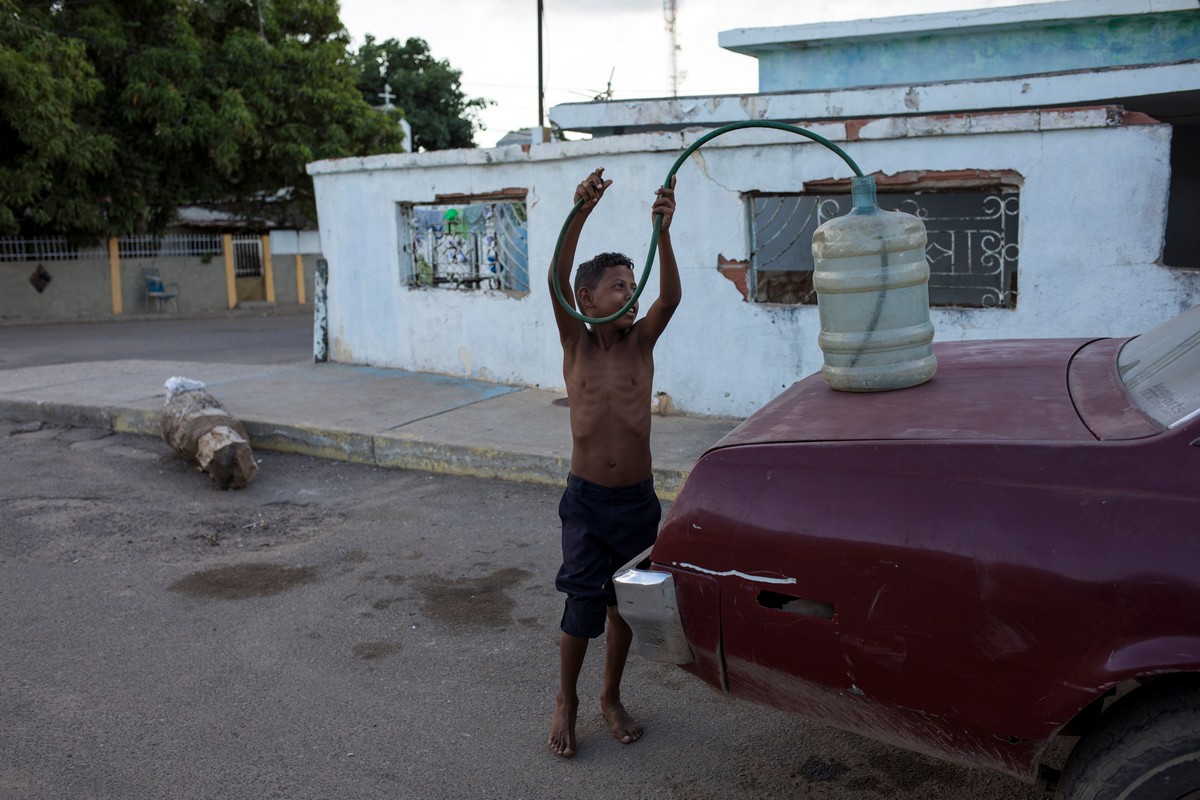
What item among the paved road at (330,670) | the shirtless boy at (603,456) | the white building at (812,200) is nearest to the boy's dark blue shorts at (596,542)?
the shirtless boy at (603,456)

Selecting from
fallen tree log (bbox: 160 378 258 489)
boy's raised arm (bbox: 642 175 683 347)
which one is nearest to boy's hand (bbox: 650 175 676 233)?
boy's raised arm (bbox: 642 175 683 347)

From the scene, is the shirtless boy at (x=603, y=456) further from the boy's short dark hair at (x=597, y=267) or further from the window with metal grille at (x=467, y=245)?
the window with metal grille at (x=467, y=245)

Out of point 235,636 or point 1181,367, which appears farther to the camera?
point 235,636

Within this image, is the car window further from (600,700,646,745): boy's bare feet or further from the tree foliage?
the tree foliage

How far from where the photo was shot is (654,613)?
2555 millimetres

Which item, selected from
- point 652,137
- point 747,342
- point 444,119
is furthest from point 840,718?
point 444,119

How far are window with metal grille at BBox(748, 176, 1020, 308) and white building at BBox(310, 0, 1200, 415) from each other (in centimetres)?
4

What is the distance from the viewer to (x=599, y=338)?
130 inches

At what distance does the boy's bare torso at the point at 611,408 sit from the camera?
3238 millimetres

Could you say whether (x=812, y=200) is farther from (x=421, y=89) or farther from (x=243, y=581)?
(x=421, y=89)

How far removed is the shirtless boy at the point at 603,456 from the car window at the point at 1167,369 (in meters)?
1.27

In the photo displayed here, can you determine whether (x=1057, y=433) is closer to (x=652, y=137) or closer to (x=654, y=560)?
(x=654, y=560)

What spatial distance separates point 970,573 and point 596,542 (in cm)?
136

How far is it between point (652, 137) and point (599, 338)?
492 cm
